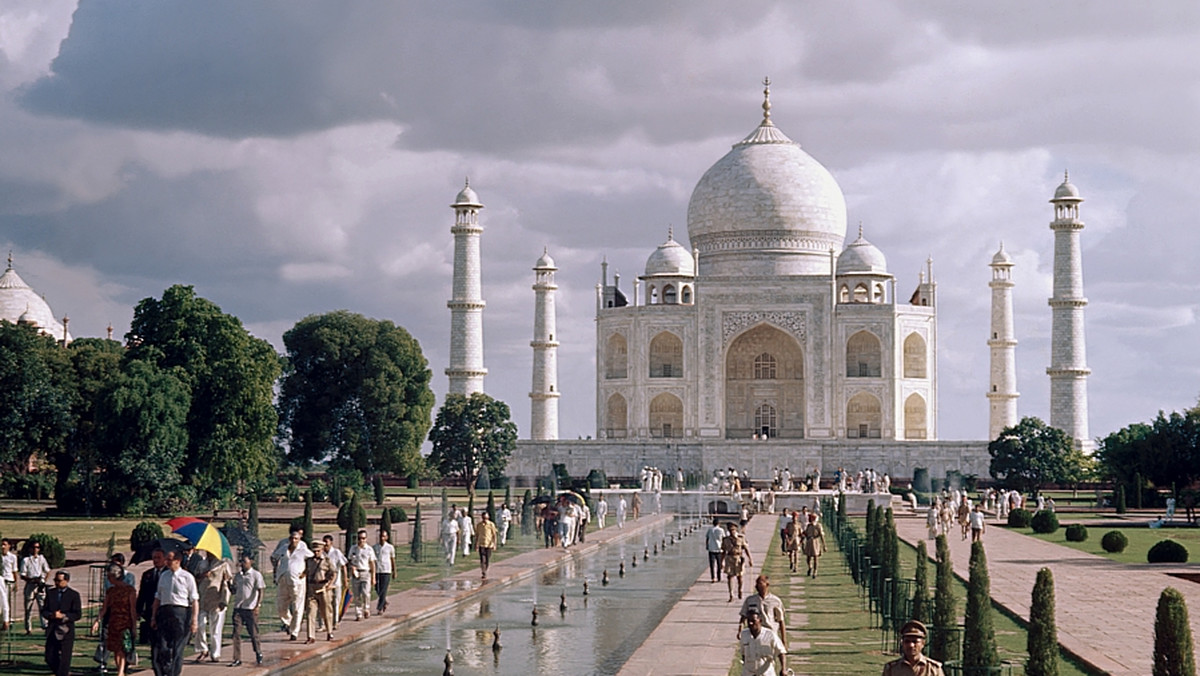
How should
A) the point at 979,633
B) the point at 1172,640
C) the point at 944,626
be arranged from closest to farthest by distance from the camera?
the point at 1172,640 → the point at 979,633 → the point at 944,626

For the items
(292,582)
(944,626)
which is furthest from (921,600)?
(292,582)

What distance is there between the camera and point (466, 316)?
53.5m

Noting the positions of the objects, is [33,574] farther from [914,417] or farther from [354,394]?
[914,417]

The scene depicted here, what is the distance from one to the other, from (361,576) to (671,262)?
142 feet

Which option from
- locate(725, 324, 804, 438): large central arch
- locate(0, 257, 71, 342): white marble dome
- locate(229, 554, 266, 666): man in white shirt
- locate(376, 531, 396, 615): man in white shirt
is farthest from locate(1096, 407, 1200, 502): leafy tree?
locate(0, 257, 71, 342): white marble dome

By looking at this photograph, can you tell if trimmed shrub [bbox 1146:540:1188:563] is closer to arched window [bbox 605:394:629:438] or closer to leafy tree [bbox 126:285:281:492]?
leafy tree [bbox 126:285:281:492]

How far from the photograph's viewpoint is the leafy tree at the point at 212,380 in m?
33.7

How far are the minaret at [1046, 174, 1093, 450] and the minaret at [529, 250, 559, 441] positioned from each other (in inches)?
668

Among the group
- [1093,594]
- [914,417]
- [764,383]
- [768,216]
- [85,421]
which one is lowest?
[1093,594]

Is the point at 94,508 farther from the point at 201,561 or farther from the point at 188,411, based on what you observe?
the point at 201,561

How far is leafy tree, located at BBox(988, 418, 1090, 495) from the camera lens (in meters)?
44.7

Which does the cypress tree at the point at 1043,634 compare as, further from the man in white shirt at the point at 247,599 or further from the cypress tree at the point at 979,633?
the man in white shirt at the point at 247,599

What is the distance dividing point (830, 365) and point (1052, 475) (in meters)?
10.9

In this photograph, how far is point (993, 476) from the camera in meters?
46.8
